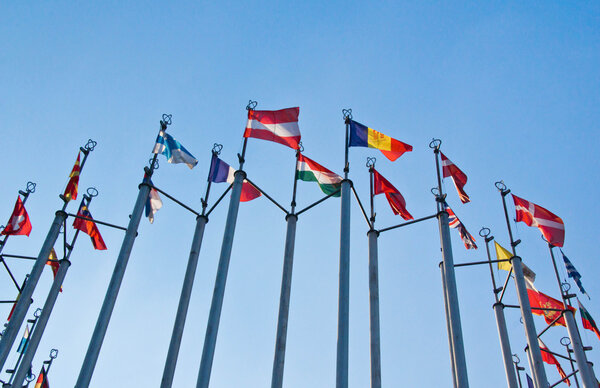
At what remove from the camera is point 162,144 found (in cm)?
2155

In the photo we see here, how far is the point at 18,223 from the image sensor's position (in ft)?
80.5

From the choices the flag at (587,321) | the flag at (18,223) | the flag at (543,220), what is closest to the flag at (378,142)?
the flag at (543,220)

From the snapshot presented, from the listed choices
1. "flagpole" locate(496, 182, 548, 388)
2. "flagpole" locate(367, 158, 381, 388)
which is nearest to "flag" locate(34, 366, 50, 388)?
"flagpole" locate(367, 158, 381, 388)

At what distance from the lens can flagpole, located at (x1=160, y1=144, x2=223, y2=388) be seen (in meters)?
17.0

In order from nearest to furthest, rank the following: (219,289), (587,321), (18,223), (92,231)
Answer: (219,289) < (18,223) < (92,231) < (587,321)

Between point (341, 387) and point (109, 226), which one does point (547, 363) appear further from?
point (109, 226)

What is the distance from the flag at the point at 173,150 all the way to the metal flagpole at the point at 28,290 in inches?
185

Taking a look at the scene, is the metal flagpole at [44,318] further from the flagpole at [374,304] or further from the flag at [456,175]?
the flag at [456,175]

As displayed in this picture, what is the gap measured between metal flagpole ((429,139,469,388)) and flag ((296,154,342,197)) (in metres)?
4.13

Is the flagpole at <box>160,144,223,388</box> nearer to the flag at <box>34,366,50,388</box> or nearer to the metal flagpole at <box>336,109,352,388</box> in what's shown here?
the metal flagpole at <box>336,109,352,388</box>

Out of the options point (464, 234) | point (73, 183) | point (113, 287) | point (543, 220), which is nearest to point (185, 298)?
point (113, 287)

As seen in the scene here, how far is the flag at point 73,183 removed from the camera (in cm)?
2218

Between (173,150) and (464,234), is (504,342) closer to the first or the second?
(464,234)

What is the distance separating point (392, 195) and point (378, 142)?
8.28 ft
